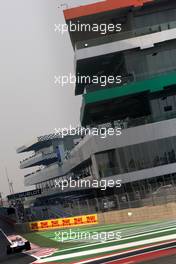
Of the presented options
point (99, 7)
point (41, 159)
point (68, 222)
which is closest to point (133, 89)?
point (99, 7)

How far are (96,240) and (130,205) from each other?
8.52 metres

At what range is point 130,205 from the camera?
119 feet

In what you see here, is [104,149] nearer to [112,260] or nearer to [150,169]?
[150,169]

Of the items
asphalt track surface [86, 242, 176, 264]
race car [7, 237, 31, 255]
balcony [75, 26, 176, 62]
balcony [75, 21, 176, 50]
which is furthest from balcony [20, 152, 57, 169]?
asphalt track surface [86, 242, 176, 264]

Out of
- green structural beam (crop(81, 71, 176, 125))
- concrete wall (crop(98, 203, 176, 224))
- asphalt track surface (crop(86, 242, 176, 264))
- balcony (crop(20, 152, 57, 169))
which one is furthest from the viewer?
balcony (crop(20, 152, 57, 169))

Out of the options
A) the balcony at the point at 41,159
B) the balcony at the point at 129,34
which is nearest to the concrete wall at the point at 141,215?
the balcony at the point at 129,34

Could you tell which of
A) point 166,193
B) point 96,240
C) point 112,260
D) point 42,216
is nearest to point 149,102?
point 42,216

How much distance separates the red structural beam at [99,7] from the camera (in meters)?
47.8

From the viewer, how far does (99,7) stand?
157 feet

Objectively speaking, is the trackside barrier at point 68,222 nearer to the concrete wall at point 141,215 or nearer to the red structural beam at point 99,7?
the concrete wall at point 141,215

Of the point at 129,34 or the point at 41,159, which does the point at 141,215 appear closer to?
the point at 129,34

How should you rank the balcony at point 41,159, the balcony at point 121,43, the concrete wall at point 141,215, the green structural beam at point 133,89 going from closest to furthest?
1. the concrete wall at point 141,215
2. the green structural beam at point 133,89
3. the balcony at point 121,43
4. the balcony at point 41,159

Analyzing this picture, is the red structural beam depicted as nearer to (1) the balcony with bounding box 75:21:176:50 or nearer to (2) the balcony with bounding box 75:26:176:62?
(1) the balcony with bounding box 75:21:176:50

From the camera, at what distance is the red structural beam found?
47.8 m
